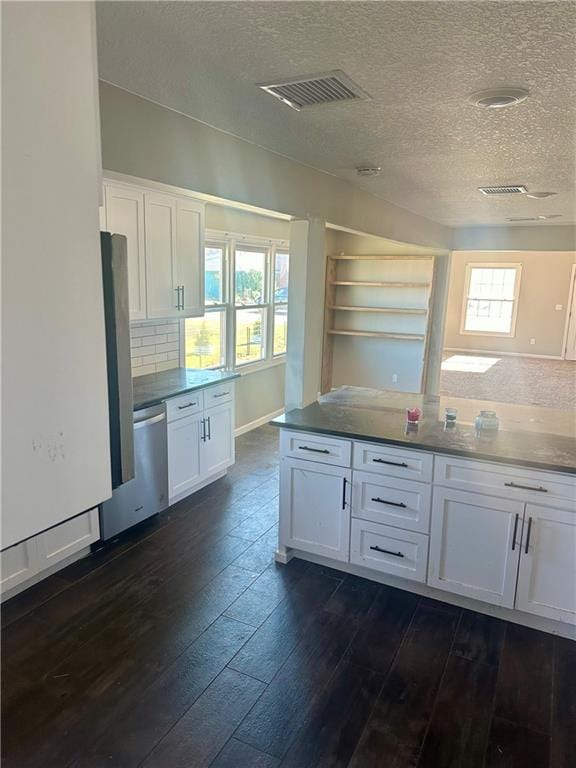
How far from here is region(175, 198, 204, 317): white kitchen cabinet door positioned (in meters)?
3.84

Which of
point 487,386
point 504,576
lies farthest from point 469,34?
point 487,386

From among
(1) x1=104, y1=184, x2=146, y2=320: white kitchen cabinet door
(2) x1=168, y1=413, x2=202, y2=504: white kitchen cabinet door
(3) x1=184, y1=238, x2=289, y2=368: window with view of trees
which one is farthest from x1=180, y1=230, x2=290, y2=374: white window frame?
(1) x1=104, y1=184, x2=146, y2=320: white kitchen cabinet door

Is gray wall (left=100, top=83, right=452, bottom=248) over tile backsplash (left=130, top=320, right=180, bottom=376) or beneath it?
over

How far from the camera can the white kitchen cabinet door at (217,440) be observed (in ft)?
13.5

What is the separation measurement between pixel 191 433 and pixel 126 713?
2089 millimetres

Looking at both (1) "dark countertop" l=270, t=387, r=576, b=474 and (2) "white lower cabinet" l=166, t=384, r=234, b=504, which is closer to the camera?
(1) "dark countertop" l=270, t=387, r=576, b=474

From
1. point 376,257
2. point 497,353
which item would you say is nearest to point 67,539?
point 376,257

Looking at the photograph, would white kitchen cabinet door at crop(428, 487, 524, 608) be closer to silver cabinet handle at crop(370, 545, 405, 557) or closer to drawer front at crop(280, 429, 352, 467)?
silver cabinet handle at crop(370, 545, 405, 557)

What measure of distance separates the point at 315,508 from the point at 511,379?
754cm

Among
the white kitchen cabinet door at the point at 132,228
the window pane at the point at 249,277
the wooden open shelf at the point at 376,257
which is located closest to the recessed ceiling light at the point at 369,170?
the white kitchen cabinet door at the point at 132,228

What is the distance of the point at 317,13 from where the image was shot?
1.38 meters

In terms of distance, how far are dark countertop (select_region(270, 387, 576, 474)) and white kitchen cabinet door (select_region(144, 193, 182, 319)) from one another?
1.32 meters

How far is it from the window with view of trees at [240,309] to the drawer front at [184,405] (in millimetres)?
879

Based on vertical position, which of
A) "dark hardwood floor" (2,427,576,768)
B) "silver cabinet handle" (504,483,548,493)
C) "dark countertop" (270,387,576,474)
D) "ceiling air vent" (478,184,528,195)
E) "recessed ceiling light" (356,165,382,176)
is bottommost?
"dark hardwood floor" (2,427,576,768)
